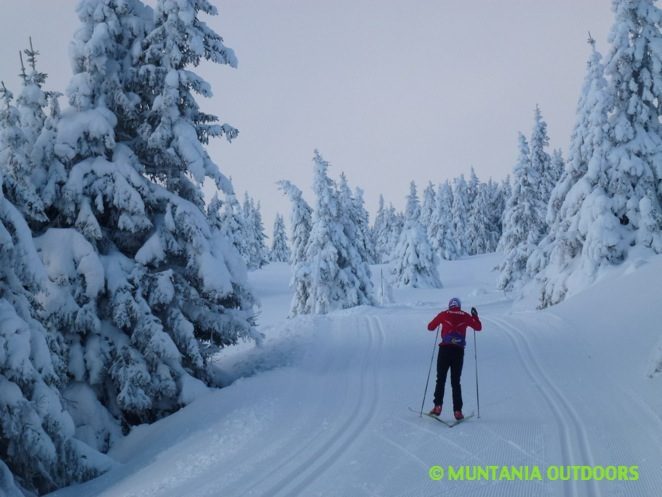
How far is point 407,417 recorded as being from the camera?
10109 mm

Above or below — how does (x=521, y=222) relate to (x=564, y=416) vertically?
above

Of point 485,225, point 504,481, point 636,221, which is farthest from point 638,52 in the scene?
point 485,225

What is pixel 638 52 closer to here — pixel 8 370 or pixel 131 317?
pixel 131 317

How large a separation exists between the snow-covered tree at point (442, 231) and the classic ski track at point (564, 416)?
69449 millimetres

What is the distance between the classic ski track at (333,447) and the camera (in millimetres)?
6980

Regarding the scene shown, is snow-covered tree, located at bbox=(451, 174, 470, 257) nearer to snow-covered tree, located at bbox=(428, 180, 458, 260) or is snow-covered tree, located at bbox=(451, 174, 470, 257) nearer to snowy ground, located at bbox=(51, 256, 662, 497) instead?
snow-covered tree, located at bbox=(428, 180, 458, 260)

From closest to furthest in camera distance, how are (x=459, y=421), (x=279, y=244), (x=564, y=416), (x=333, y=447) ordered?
(x=333, y=447) < (x=564, y=416) < (x=459, y=421) < (x=279, y=244)

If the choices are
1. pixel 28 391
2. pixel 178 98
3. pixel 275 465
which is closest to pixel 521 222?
pixel 178 98

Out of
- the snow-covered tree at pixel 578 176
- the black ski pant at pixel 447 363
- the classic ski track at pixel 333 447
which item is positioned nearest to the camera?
the classic ski track at pixel 333 447

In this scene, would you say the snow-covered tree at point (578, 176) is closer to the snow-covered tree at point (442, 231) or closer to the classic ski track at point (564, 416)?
the classic ski track at point (564, 416)

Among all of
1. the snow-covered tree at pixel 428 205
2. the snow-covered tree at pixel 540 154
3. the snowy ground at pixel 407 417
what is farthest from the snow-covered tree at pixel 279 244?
the snowy ground at pixel 407 417

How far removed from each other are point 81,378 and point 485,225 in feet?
295

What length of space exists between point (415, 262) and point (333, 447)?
54.3 meters

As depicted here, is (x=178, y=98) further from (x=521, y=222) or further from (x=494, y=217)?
(x=494, y=217)
